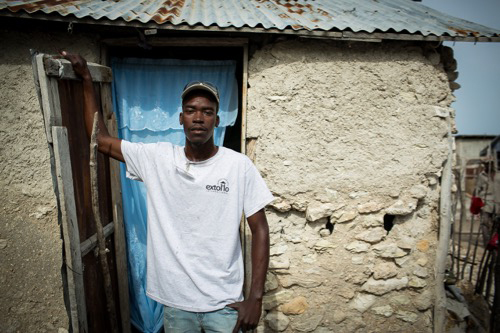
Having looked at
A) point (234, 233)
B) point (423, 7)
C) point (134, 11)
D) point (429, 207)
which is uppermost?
point (423, 7)

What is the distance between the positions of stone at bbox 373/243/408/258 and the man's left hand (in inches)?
68.4

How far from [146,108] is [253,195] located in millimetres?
1850

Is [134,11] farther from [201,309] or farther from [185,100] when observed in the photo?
[201,309]

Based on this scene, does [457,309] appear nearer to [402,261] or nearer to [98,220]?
[402,261]

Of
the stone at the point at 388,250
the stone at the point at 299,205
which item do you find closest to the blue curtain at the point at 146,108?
the stone at the point at 299,205

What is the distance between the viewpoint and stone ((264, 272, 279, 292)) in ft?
10.2

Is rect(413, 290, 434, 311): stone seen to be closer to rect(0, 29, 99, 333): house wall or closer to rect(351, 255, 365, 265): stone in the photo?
rect(351, 255, 365, 265): stone

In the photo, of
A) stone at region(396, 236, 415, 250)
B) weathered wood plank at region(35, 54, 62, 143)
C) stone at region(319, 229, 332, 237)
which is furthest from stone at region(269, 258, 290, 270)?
weathered wood plank at region(35, 54, 62, 143)

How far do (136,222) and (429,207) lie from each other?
114 inches

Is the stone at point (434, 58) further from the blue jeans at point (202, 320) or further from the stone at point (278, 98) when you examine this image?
the blue jeans at point (202, 320)

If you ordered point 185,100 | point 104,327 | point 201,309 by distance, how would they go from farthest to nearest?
point 104,327, point 185,100, point 201,309

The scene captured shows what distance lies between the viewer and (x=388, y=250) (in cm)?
319

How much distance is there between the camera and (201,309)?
1850 millimetres

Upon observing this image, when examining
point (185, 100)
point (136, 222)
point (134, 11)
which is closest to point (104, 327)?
point (136, 222)
